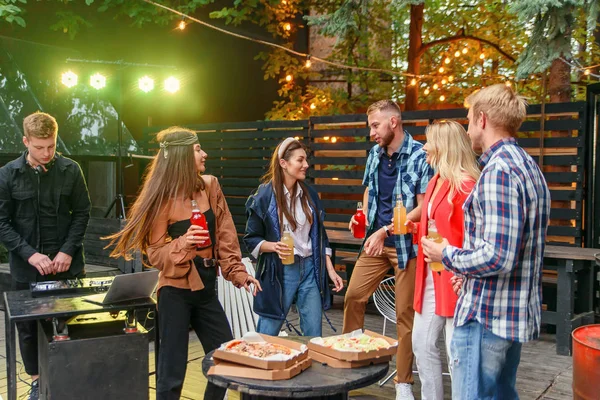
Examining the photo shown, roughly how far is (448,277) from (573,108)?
4.20 meters

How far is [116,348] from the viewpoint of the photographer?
13.2 ft

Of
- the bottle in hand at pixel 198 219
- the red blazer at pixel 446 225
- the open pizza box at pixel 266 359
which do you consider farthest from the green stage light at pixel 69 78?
the open pizza box at pixel 266 359

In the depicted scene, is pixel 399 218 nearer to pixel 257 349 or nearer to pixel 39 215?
pixel 257 349

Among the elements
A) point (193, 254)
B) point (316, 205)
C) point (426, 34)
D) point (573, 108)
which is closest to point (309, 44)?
point (426, 34)

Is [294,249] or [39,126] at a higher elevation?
[39,126]

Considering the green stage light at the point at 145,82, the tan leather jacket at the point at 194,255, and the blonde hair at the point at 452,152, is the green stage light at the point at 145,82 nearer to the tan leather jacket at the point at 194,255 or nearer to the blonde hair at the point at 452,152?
the tan leather jacket at the point at 194,255

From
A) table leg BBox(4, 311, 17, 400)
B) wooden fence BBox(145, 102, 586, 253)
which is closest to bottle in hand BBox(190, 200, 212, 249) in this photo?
table leg BBox(4, 311, 17, 400)

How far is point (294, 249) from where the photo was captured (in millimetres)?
4621

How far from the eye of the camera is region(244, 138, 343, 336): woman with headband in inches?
180

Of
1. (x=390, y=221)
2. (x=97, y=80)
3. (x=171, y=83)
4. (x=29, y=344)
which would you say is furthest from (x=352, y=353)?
(x=171, y=83)

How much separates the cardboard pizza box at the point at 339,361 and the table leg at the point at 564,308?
374 cm

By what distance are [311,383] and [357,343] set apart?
472 mm

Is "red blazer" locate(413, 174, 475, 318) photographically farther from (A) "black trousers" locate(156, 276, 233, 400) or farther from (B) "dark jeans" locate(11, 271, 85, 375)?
(B) "dark jeans" locate(11, 271, 85, 375)

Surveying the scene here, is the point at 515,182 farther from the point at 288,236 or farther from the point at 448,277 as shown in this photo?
the point at 288,236
